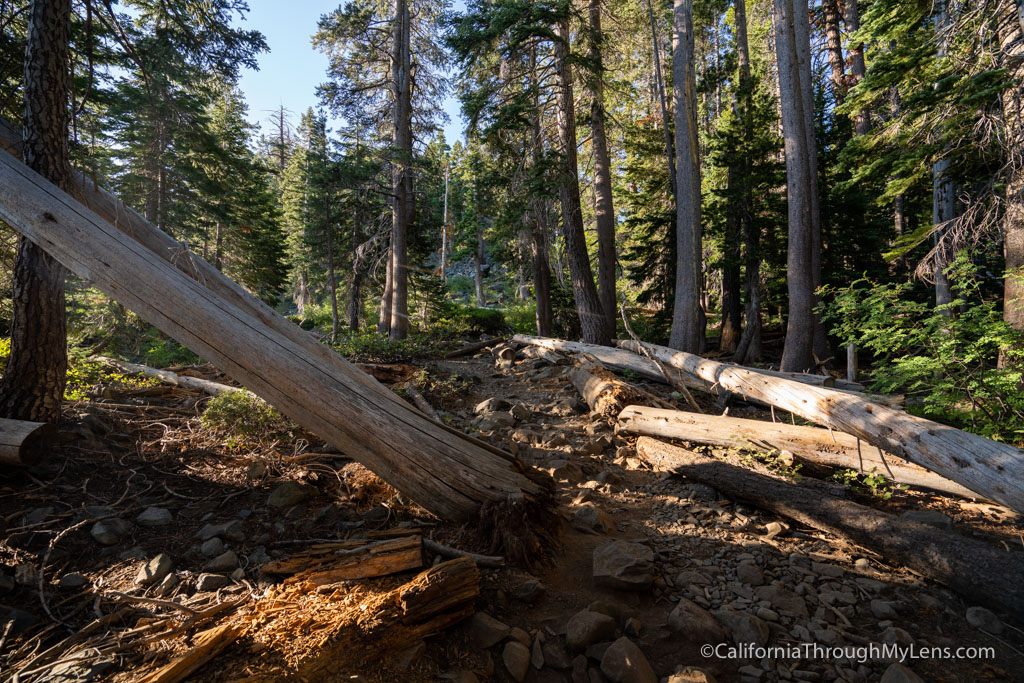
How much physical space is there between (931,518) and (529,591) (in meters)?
3.47

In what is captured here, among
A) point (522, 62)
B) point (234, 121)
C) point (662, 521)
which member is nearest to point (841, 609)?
point (662, 521)

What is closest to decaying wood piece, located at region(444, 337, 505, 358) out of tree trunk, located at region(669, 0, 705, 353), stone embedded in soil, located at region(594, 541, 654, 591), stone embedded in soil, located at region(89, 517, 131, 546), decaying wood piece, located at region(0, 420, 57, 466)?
tree trunk, located at region(669, 0, 705, 353)

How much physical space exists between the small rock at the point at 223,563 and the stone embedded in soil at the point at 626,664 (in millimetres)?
2360

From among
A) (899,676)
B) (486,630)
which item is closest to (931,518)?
(899,676)

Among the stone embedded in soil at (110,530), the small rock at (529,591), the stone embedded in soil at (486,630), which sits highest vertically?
the stone embedded in soil at (110,530)

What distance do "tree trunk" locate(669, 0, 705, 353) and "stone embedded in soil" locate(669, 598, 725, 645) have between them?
847 cm

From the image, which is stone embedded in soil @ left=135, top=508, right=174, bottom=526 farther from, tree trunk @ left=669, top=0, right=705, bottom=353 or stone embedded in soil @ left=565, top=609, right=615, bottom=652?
tree trunk @ left=669, top=0, right=705, bottom=353

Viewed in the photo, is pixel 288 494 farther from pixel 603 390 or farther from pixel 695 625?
pixel 603 390

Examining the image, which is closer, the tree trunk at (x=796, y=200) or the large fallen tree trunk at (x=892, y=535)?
the large fallen tree trunk at (x=892, y=535)

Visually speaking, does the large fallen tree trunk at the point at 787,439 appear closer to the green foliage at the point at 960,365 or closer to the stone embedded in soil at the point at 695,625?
the green foliage at the point at 960,365

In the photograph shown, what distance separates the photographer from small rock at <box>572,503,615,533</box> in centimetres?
368

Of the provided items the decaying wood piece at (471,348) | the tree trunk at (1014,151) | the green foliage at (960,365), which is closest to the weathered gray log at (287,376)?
the green foliage at (960,365)

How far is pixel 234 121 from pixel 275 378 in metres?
27.0

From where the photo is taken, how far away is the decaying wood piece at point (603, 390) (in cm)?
649
